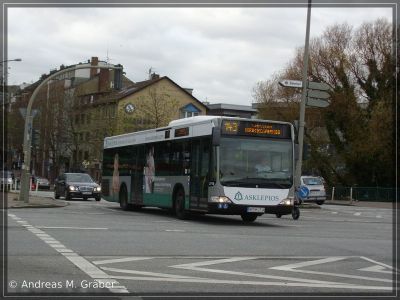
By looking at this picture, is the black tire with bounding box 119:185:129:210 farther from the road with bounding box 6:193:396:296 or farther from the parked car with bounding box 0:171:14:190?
the parked car with bounding box 0:171:14:190

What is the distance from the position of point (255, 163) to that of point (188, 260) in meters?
7.74

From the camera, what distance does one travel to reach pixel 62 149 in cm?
7856

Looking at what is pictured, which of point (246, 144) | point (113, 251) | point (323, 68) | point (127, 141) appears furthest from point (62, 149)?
point (113, 251)

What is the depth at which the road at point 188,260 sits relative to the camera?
8.62 m

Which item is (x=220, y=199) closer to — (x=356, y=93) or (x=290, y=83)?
(x=290, y=83)

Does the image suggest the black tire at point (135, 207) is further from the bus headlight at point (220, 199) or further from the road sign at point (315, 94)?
the road sign at point (315, 94)

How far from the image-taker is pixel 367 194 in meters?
53.1

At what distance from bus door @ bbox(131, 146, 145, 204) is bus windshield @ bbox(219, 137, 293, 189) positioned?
6202 millimetres

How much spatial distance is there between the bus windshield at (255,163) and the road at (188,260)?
56.2 inches

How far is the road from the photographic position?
8.62 meters

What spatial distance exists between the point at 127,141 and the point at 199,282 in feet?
56.6

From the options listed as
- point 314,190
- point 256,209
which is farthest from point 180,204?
point 314,190

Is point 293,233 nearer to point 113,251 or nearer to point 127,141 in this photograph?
point 113,251

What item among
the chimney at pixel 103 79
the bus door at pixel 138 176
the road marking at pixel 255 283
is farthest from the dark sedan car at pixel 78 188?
the chimney at pixel 103 79
